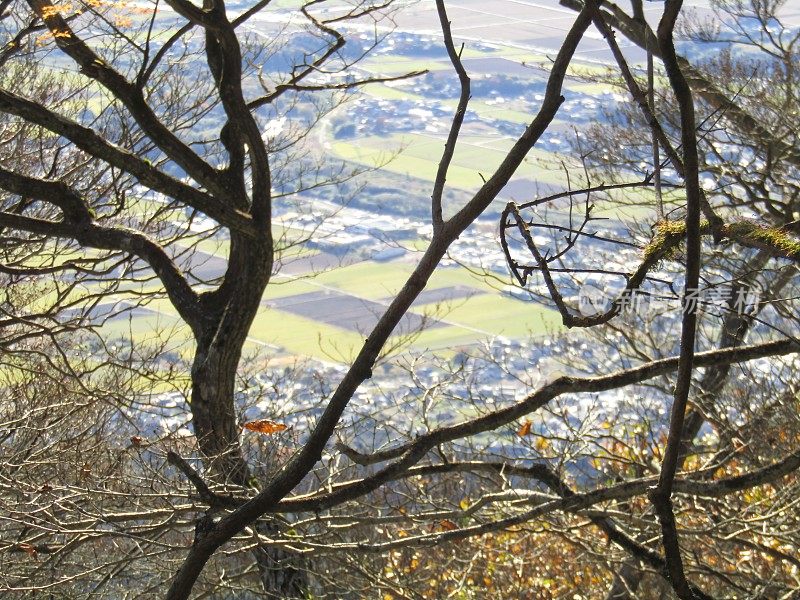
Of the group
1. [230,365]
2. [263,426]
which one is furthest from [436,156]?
[263,426]

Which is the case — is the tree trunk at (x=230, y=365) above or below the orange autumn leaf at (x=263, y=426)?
above

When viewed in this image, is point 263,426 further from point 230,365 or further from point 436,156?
point 436,156

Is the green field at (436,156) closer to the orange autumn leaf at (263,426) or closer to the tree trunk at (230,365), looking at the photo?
the tree trunk at (230,365)

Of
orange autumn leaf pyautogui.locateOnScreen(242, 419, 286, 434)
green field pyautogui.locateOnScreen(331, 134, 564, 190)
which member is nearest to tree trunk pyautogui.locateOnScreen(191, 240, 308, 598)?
orange autumn leaf pyautogui.locateOnScreen(242, 419, 286, 434)

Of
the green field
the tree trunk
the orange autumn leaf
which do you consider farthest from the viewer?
the green field

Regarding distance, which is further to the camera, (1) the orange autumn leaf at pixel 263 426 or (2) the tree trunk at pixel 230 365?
(2) the tree trunk at pixel 230 365

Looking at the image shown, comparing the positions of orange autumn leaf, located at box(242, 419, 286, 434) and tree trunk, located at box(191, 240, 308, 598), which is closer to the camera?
orange autumn leaf, located at box(242, 419, 286, 434)

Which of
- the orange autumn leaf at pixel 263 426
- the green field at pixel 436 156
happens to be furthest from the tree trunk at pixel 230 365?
the green field at pixel 436 156

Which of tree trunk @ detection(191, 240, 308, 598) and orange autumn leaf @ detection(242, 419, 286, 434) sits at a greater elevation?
→ tree trunk @ detection(191, 240, 308, 598)

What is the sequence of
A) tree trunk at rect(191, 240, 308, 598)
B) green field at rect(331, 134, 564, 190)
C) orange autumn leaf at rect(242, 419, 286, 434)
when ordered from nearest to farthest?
orange autumn leaf at rect(242, 419, 286, 434) → tree trunk at rect(191, 240, 308, 598) → green field at rect(331, 134, 564, 190)

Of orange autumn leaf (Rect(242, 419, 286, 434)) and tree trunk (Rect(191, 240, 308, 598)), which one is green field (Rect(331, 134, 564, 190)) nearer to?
tree trunk (Rect(191, 240, 308, 598))

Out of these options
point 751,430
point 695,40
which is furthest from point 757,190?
point 751,430

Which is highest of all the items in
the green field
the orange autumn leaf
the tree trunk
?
the green field
